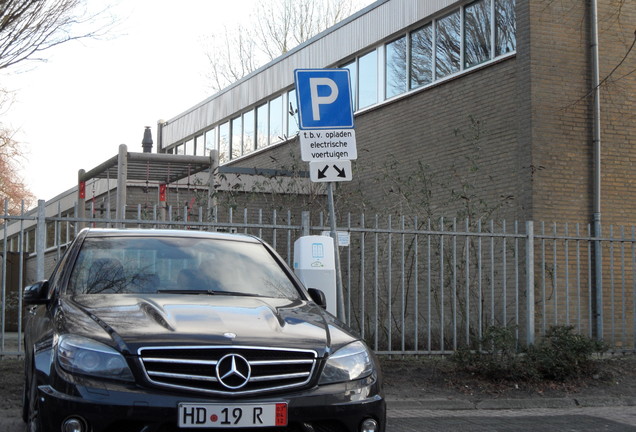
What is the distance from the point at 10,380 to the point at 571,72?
10327 mm

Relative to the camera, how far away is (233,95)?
28.1 m

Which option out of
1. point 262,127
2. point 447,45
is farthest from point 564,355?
point 262,127

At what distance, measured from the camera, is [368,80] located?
20.1m

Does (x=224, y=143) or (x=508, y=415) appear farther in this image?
(x=224, y=143)

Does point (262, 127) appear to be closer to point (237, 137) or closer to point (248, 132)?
point (248, 132)

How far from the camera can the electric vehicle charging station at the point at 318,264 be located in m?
8.87

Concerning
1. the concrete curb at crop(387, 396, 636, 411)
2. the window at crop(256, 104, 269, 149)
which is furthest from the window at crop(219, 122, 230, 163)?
the concrete curb at crop(387, 396, 636, 411)

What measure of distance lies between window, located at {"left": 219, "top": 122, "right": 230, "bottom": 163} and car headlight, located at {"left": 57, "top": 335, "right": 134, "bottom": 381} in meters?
23.8

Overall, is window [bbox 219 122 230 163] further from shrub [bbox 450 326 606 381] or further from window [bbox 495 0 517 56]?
shrub [bbox 450 326 606 381]

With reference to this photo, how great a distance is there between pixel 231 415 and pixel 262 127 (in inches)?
861

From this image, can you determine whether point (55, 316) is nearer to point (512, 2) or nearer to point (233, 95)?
point (512, 2)

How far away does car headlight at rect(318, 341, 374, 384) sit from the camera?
4734 mm

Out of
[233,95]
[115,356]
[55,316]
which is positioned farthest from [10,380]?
[233,95]

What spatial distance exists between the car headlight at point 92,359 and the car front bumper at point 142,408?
68mm
